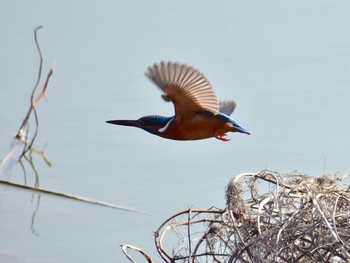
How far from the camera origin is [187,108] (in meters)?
4.10

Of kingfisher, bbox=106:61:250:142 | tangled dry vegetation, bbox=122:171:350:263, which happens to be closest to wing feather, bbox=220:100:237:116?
kingfisher, bbox=106:61:250:142

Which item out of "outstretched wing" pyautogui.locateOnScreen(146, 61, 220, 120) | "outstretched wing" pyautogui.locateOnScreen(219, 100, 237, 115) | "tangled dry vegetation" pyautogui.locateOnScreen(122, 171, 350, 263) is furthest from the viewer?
"outstretched wing" pyautogui.locateOnScreen(219, 100, 237, 115)

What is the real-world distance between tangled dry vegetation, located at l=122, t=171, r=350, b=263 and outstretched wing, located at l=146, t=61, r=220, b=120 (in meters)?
0.50

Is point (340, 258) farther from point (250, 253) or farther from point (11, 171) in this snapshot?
point (11, 171)

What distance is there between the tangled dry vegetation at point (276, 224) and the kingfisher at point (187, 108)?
0.51 m

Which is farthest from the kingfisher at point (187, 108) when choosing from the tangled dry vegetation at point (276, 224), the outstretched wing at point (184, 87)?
the tangled dry vegetation at point (276, 224)

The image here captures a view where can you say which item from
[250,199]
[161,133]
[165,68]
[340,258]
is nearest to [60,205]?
[161,133]

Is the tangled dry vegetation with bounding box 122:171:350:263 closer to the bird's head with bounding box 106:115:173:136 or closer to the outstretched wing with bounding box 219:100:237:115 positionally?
the bird's head with bounding box 106:115:173:136

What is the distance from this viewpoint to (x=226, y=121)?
4.19 meters

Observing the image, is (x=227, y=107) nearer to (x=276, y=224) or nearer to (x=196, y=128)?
(x=196, y=128)

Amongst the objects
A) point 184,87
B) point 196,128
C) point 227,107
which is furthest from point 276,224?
point 227,107

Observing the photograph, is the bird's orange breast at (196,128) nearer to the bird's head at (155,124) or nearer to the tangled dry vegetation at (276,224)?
the bird's head at (155,124)

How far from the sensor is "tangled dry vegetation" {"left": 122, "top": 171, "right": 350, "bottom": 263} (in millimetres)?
3217

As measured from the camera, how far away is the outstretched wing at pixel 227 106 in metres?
4.30
